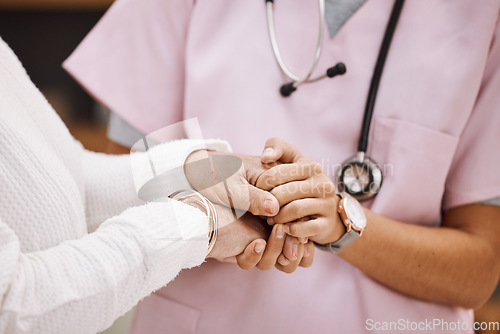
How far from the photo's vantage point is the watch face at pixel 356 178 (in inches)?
23.3

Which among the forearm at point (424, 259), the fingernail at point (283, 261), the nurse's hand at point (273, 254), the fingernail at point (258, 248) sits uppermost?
the fingernail at point (258, 248)

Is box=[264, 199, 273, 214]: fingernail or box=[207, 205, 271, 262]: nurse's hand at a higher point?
box=[264, 199, 273, 214]: fingernail

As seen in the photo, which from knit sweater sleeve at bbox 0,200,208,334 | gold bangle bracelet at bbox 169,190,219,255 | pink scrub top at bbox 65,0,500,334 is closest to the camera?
knit sweater sleeve at bbox 0,200,208,334

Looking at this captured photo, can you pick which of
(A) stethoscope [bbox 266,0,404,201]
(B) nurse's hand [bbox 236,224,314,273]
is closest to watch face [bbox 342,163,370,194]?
(A) stethoscope [bbox 266,0,404,201]

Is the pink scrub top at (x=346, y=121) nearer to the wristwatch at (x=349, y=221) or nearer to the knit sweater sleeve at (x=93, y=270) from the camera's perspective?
the wristwatch at (x=349, y=221)

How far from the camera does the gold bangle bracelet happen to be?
0.48 m

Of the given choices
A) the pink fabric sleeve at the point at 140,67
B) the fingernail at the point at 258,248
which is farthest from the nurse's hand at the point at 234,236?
the pink fabric sleeve at the point at 140,67

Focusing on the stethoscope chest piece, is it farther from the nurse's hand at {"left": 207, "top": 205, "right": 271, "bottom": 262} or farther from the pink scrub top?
the nurse's hand at {"left": 207, "top": 205, "right": 271, "bottom": 262}

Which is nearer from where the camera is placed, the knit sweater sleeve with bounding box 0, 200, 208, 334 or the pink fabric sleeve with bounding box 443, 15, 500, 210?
the knit sweater sleeve with bounding box 0, 200, 208, 334

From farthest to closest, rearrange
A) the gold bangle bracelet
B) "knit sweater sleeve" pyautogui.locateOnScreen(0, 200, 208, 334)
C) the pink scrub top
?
the pink scrub top < the gold bangle bracelet < "knit sweater sleeve" pyautogui.locateOnScreen(0, 200, 208, 334)

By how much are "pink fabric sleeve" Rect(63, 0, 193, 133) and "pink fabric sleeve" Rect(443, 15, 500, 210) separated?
480 mm

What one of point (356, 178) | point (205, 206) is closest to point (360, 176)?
point (356, 178)

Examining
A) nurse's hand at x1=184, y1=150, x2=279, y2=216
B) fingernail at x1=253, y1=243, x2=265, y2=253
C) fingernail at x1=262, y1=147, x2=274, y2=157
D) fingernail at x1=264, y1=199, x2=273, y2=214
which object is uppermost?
fingernail at x1=262, y1=147, x2=274, y2=157

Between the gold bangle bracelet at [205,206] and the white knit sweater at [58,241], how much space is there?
2 centimetres
